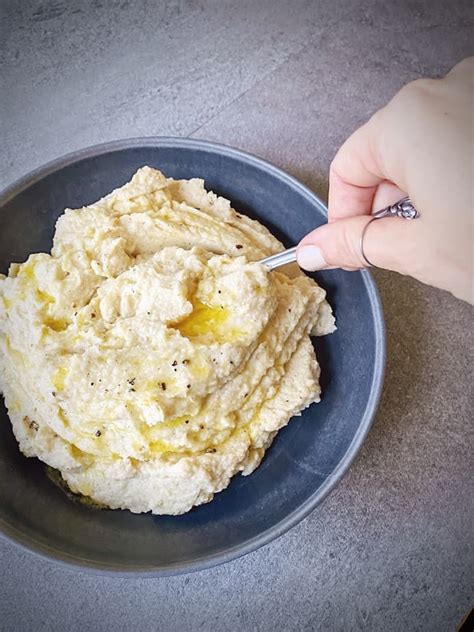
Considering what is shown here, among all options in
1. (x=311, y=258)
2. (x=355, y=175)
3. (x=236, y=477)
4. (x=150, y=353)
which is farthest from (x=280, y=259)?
(x=236, y=477)

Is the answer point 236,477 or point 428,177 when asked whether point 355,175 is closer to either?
point 428,177

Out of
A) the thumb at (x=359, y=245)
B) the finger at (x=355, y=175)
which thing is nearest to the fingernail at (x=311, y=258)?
the thumb at (x=359, y=245)

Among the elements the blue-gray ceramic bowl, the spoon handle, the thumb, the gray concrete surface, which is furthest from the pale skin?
the gray concrete surface

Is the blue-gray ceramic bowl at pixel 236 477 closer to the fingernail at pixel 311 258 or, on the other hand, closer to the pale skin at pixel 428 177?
the fingernail at pixel 311 258

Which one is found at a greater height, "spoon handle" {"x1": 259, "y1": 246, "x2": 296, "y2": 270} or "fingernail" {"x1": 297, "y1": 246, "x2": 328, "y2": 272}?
"fingernail" {"x1": 297, "y1": 246, "x2": 328, "y2": 272}

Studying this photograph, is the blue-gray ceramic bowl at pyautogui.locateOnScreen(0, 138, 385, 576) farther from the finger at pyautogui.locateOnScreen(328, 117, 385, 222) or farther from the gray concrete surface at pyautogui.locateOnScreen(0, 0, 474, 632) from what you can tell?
the gray concrete surface at pyautogui.locateOnScreen(0, 0, 474, 632)

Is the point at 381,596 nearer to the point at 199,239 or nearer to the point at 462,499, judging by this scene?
the point at 462,499
